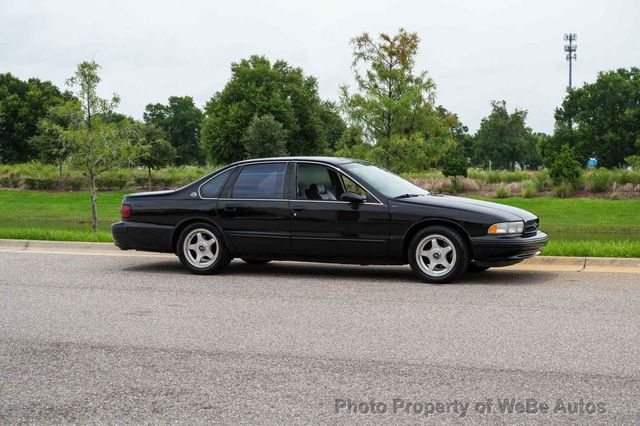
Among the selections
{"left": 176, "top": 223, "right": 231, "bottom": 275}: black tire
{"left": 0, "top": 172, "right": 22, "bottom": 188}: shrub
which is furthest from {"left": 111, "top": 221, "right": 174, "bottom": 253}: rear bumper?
{"left": 0, "top": 172, "right": 22, "bottom": 188}: shrub

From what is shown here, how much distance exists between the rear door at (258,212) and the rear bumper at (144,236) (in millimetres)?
848

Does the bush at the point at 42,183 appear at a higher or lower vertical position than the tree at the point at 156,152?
lower

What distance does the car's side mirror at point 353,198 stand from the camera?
10531 mm

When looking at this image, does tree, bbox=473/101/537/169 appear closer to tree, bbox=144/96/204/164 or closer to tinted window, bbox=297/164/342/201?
tree, bbox=144/96/204/164

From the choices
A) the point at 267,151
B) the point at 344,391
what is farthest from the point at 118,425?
the point at 267,151

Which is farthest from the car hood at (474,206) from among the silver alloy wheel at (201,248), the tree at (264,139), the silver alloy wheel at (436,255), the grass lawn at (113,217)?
the tree at (264,139)

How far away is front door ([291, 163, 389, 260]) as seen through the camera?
10492mm

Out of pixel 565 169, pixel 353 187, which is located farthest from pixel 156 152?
pixel 353 187

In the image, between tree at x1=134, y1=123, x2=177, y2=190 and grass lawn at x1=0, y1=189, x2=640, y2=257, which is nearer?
grass lawn at x1=0, y1=189, x2=640, y2=257

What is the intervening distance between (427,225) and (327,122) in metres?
76.5

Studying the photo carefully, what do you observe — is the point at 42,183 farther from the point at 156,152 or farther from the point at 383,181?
the point at 383,181

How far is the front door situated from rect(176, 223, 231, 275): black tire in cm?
100

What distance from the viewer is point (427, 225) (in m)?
10.4

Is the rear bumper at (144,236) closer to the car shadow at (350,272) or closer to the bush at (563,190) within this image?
the car shadow at (350,272)
